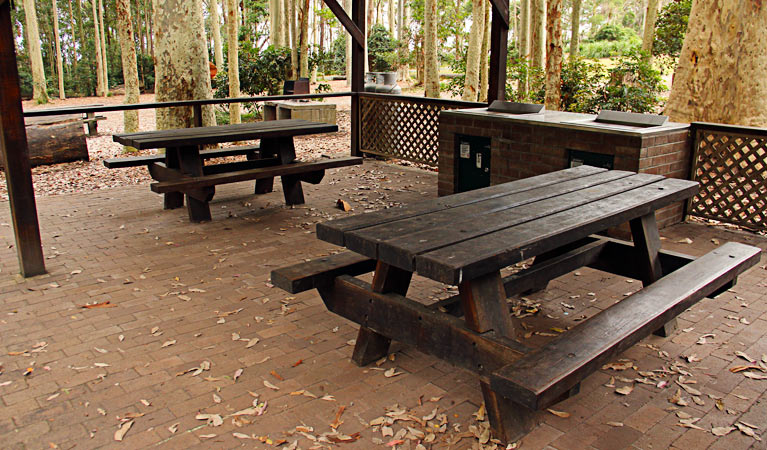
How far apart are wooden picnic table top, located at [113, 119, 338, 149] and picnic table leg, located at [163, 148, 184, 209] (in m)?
0.22

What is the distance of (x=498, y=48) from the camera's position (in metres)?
6.66

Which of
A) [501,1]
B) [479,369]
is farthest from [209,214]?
[479,369]

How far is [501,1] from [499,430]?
5048 millimetres

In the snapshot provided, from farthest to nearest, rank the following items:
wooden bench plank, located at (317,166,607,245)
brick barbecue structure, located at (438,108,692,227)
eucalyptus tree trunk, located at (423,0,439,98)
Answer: eucalyptus tree trunk, located at (423,0,439,98) < brick barbecue structure, located at (438,108,692,227) < wooden bench plank, located at (317,166,607,245)

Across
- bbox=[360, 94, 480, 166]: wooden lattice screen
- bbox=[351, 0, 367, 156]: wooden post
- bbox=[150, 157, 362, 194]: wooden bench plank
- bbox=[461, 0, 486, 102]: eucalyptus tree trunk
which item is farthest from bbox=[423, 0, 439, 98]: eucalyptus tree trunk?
bbox=[150, 157, 362, 194]: wooden bench plank

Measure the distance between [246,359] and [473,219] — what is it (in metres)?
1.46

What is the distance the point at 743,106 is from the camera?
799cm

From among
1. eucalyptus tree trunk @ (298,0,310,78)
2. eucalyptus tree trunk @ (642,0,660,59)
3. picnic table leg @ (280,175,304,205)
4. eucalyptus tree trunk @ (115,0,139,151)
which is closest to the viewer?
picnic table leg @ (280,175,304,205)

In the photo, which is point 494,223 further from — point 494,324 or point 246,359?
point 246,359

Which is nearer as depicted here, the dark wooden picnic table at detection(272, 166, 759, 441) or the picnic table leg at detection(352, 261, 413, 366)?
the dark wooden picnic table at detection(272, 166, 759, 441)

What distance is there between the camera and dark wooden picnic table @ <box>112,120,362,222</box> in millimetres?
5754

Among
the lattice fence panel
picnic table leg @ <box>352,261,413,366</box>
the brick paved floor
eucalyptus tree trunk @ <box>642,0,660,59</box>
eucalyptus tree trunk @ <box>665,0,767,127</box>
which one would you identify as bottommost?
the brick paved floor

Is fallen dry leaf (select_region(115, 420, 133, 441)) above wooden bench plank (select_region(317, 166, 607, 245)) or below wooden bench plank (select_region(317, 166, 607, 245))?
below

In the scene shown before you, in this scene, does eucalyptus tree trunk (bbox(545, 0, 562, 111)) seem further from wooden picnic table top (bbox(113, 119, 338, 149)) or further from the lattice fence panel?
wooden picnic table top (bbox(113, 119, 338, 149))
